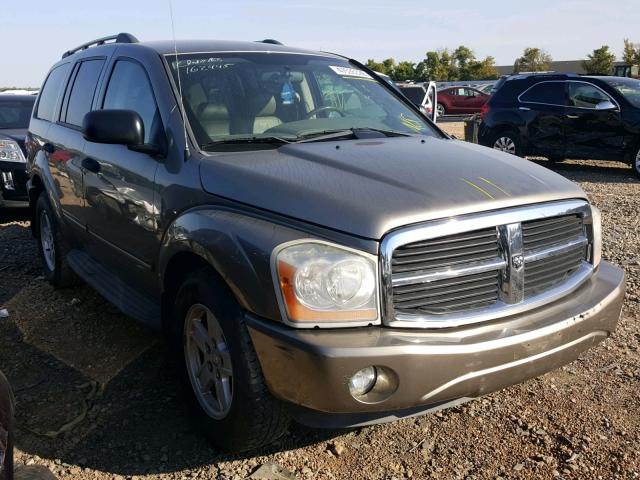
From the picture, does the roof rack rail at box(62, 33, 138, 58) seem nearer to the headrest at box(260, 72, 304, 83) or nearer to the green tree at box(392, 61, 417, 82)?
the headrest at box(260, 72, 304, 83)

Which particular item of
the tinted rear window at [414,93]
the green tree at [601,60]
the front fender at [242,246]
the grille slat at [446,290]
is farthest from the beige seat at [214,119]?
the green tree at [601,60]

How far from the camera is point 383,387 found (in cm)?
229

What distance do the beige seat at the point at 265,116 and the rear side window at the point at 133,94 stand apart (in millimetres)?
519

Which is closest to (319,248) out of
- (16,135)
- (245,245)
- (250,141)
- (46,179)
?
(245,245)

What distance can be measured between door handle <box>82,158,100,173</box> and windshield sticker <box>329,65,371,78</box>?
5.23 ft

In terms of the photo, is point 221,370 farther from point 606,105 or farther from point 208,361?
point 606,105

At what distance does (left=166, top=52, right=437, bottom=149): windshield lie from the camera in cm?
327

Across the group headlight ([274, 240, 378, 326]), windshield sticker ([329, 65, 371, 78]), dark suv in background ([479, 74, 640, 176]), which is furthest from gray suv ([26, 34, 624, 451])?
dark suv in background ([479, 74, 640, 176])

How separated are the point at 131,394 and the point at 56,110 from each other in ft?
8.84

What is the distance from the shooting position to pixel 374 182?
2.61 meters

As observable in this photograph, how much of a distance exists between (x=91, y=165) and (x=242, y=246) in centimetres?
195

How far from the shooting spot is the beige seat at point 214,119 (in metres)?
3.20

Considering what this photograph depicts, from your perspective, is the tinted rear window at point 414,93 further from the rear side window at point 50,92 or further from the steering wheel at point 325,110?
the steering wheel at point 325,110

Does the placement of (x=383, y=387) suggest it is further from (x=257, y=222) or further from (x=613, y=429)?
(x=613, y=429)
